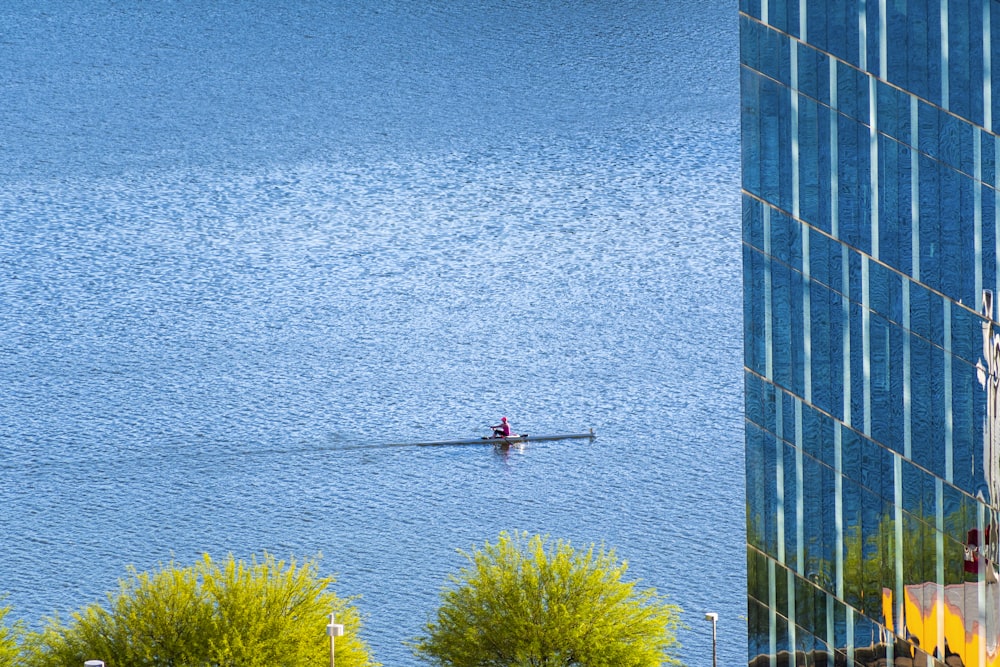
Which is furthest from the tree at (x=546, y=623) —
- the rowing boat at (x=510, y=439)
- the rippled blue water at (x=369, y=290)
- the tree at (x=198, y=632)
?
the rowing boat at (x=510, y=439)

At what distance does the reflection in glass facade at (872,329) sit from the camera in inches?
1398

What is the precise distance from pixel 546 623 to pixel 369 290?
2829 inches

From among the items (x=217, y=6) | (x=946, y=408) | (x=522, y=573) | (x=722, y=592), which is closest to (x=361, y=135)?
(x=217, y=6)

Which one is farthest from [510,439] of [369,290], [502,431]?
[369,290]

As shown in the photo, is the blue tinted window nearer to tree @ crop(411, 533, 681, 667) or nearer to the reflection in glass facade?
the reflection in glass facade

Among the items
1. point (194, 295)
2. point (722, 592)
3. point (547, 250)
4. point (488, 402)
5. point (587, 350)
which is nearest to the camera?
point (722, 592)

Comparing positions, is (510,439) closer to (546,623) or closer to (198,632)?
(546,623)

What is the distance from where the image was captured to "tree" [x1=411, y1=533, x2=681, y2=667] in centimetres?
4672

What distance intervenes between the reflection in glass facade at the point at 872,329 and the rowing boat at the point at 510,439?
185ft

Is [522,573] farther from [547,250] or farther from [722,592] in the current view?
[547,250]

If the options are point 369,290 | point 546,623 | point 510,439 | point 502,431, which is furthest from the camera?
point 369,290

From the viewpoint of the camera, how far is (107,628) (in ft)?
149

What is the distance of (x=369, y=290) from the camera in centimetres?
11719

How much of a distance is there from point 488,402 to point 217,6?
6289 cm
